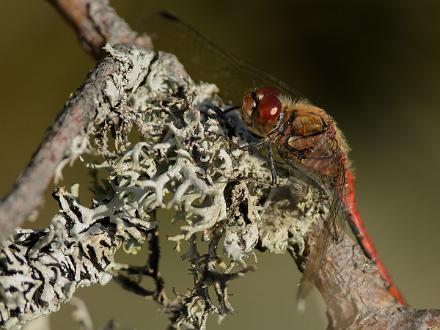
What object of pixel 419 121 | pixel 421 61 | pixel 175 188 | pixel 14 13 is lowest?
pixel 175 188

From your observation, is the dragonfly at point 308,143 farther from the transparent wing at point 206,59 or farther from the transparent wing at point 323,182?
the transparent wing at point 206,59

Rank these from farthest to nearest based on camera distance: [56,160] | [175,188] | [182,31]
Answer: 1. [182,31]
2. [175,188]
3. [56,160]

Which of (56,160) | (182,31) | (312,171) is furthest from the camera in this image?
(182,31)

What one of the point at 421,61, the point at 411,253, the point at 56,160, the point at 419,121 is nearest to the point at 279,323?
the point at 411,253

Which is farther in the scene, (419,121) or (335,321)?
(419,121)

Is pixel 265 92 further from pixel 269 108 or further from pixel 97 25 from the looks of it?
pixel 97 25

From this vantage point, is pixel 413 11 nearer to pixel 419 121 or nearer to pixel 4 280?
pixel 419 121
